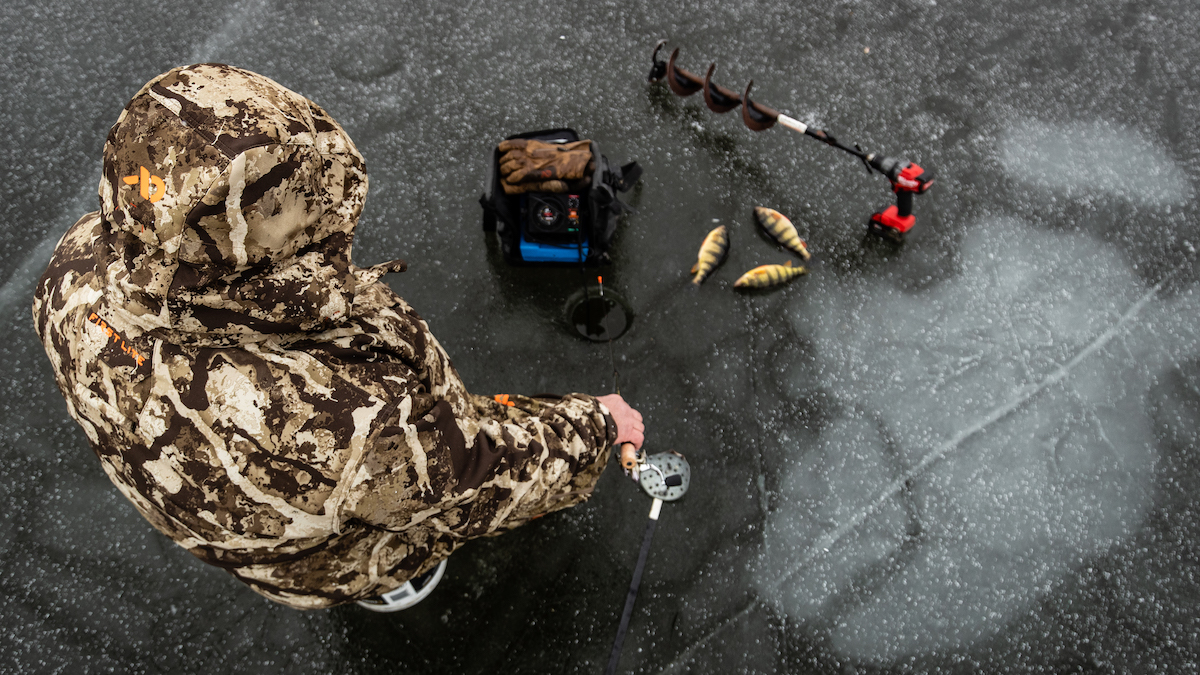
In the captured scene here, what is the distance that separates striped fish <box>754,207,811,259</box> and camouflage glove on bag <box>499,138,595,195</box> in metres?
0.96

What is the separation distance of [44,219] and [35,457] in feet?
4.03

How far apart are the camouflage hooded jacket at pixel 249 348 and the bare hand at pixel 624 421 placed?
1.89ft

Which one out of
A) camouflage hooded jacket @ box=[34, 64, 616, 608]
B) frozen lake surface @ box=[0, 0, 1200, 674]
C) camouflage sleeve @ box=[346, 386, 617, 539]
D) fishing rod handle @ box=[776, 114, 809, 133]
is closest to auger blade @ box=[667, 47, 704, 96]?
frozen lake surface @ box=[0, 0, 1200, 674]

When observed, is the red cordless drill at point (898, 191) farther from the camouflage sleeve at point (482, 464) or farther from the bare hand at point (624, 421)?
the camouflage sleeve at point (482, 464)

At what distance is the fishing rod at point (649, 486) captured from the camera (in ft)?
8.57

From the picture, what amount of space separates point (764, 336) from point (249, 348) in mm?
2302

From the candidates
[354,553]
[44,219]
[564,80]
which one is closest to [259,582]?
[354,553]

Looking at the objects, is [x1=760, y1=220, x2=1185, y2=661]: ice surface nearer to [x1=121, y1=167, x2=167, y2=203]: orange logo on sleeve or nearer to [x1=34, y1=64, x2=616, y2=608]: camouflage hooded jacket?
[x1=34, y1=64, x2=616, y2=608]: camouflage hooded jacket

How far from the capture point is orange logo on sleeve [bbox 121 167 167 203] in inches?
50.8

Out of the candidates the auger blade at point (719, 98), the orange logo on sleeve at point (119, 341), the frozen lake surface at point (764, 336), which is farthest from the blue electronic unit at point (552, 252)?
the orange logo on sleeve at point (119, 341)

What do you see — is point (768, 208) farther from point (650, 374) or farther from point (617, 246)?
point (650, 374)

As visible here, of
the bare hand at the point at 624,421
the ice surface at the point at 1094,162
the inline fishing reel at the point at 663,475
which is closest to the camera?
the bare hand at the point at 624,421

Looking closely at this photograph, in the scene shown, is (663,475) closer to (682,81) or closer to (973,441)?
(973,441)

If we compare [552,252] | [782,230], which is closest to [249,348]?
[552,252]
